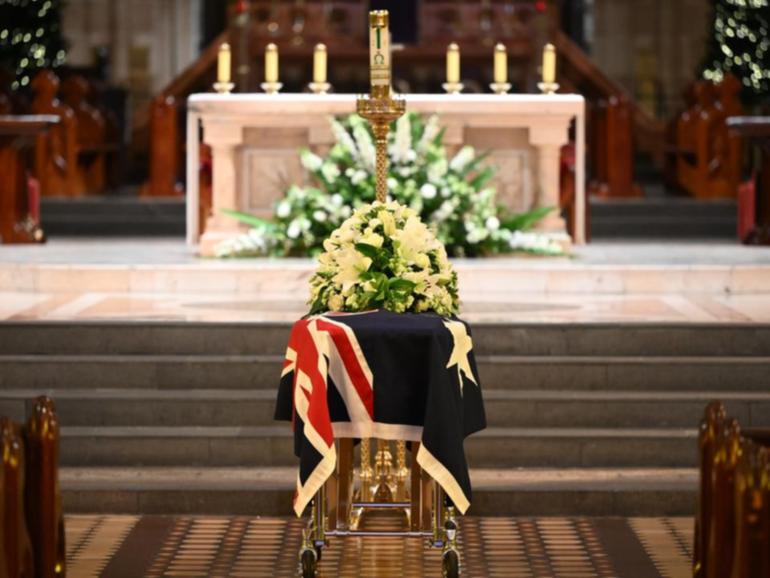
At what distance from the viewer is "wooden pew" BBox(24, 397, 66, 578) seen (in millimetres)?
6004

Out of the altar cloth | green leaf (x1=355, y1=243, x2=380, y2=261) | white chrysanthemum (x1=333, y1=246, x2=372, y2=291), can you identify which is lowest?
the altar cloth

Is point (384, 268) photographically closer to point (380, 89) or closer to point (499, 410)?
point (380, 89)

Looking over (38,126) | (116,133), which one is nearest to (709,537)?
(38,126)

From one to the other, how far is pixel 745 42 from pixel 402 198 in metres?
8.40

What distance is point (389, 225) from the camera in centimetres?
729

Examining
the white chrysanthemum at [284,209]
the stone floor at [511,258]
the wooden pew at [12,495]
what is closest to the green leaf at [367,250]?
the wooden pew at [12,495]

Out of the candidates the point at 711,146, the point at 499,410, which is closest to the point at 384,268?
the point at 499,410

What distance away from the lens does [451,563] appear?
6.96m

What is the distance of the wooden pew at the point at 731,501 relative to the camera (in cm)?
557

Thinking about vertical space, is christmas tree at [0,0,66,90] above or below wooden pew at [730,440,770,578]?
above

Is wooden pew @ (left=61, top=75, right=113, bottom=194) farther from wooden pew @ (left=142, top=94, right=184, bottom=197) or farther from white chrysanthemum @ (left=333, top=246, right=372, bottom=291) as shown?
white chrysanthemum @ (left=333, top=246, right=372, bottom=291)

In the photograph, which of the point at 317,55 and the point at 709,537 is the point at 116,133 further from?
the point at 709,537

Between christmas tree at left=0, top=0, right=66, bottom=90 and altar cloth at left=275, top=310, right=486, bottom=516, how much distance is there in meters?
13.4

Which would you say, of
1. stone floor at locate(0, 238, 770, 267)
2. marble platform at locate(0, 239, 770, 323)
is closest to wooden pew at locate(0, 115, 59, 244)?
stone floor at locate(0, 238, 770, 267)
